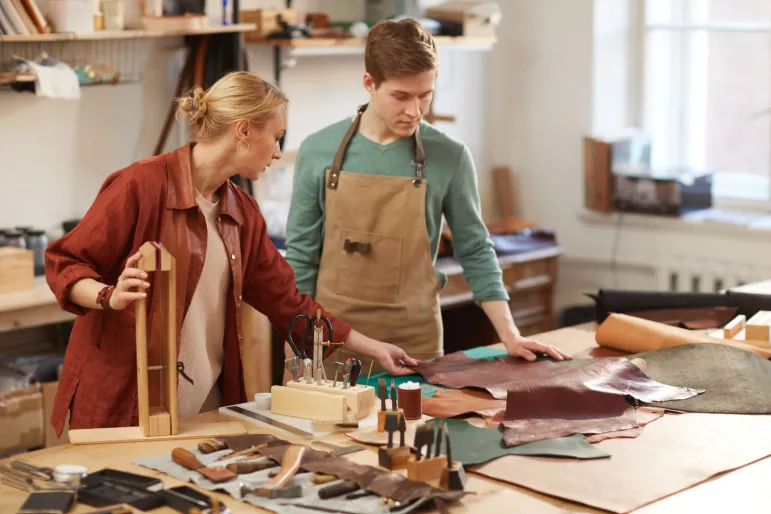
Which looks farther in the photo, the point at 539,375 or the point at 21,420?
the point at 21,420

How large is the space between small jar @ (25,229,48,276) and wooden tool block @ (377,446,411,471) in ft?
7.62

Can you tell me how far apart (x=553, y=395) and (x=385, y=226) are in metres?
0.87

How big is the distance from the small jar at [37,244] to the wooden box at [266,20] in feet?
4.11

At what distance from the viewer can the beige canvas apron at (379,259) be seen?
9.82 feet

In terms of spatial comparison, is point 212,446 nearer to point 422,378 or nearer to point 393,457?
point 393,457

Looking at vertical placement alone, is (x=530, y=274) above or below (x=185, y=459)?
below

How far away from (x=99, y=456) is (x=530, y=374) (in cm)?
105

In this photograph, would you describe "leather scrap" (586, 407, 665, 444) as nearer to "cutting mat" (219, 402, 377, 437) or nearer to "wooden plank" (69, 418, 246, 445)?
"cutting mat" (219, 402, 377, 437)

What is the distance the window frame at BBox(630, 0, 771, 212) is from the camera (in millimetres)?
5365

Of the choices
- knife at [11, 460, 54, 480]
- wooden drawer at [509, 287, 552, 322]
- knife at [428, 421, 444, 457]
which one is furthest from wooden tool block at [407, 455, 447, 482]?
wooden drawer at [509, 287, 552, 322]

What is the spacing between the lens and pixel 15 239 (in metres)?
3.87

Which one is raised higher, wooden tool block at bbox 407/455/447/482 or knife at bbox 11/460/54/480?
wooden tool block at bbox 407/455/447/482

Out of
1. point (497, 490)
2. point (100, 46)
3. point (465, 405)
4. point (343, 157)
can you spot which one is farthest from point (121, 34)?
point (497, 490)

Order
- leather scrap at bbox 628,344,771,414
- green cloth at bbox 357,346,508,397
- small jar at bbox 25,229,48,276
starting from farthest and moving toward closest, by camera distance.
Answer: small jar at bbox 25,229,48,276
green cloth at bbox 357,346,508,397
leather scrap at bbox 628,344,771,414
